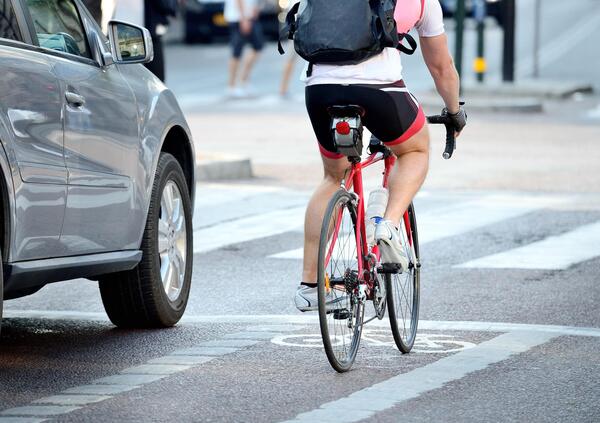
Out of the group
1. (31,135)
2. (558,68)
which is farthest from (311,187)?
(558,68)

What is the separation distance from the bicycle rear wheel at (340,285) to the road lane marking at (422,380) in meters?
0.25

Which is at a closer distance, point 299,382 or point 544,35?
point 299,382

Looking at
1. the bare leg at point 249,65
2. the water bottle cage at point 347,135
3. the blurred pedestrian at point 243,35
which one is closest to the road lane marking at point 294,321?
the water bottle cage at point 347,135

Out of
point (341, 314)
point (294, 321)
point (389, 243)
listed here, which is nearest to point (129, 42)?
point (294, 321)

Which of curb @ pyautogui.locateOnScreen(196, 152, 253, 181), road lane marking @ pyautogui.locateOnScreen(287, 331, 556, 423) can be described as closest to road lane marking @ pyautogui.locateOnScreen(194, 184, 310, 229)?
curb @ pyautogui.locateOnScreen(196, 152, 253, 181)

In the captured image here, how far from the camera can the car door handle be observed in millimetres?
6355

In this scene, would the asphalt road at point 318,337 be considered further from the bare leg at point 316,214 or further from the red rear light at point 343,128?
the red rear light at point 343,128

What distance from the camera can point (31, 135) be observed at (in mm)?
5977

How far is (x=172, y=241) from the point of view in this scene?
7449 millimetres

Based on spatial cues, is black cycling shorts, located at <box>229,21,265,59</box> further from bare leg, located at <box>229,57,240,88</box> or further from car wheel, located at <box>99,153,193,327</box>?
car wheel, located at <box>99,153,193,327</box>

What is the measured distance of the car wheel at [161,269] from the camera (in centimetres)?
715

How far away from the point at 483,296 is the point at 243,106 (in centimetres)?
1443

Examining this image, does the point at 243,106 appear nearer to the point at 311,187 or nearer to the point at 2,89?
the point at 311,187

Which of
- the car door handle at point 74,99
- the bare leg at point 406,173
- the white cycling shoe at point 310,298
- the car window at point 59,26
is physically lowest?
the white cycling shoe at point 310,298
